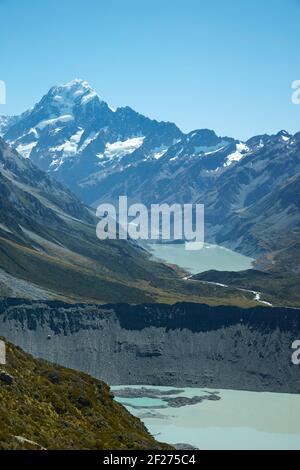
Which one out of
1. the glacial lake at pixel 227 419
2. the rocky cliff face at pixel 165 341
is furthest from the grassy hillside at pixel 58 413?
the rocky cliff face at pixel 165 341

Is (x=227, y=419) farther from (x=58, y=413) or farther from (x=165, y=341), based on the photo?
(x=58, y=413)

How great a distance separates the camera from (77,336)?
6481 inches

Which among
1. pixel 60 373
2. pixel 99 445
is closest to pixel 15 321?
pixel 60 373

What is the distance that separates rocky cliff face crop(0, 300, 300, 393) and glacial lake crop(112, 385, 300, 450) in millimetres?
5796

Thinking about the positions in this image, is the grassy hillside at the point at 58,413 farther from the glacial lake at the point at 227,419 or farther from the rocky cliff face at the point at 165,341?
the rocky cliff face at the point at 165,341

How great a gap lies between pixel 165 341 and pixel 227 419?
132 ft

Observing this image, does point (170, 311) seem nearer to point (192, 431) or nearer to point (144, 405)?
point (144, 405)

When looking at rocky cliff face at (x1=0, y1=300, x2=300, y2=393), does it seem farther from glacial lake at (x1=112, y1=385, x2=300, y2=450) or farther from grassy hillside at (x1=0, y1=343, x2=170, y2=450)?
grassy hillside at (x1=0, y1=343, x2=170, y2=450)

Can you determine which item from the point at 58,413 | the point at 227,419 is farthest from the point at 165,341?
the point at 58,413

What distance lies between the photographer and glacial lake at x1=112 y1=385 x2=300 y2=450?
116 metres

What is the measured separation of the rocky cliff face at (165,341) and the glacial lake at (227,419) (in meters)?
5.80

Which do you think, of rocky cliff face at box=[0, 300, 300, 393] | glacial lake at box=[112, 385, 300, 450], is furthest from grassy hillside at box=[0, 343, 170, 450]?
rocky cliff face at box=[0, 300, 300, 393]

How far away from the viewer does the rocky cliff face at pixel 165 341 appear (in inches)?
6102

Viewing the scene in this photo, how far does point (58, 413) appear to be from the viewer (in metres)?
64.5
